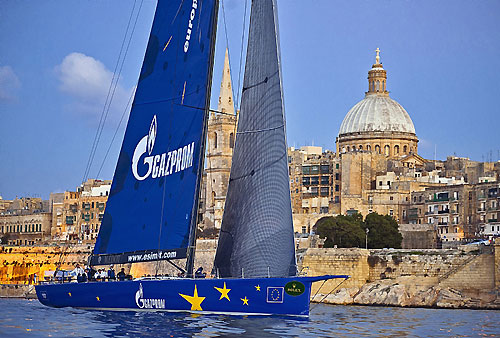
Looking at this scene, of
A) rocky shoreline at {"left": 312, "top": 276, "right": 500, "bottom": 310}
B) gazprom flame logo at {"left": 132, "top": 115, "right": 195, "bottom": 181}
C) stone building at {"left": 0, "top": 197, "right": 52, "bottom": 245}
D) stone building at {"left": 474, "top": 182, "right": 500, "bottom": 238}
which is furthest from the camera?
stone building at {"left": 0, "top": 197, "right": 52, "bottom": 245}

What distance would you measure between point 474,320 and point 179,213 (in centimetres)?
1364

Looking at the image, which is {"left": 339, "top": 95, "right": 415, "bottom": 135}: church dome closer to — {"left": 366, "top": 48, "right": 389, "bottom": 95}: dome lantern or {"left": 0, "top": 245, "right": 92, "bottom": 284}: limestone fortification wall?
{"left": 366, "top": 48, "right": 389, "bottom": 95}: dome lantern

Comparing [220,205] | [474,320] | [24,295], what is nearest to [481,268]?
[474,320]

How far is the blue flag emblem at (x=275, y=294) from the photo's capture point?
81.5ft

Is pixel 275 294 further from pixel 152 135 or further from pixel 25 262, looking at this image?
pixel 25 262

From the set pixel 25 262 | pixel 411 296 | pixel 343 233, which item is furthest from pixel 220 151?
pixel 411 296

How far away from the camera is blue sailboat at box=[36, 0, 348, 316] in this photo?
2508 cm

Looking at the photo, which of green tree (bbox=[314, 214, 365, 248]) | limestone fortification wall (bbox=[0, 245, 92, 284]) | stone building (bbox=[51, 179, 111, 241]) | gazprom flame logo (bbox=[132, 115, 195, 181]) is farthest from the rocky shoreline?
stone building (bbox=[51, 179, 111, 241])

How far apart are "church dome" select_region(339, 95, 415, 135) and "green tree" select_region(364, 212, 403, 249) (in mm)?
37773

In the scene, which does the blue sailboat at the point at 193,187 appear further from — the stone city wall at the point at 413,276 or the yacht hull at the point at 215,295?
the stone city wall at the point at 413,276

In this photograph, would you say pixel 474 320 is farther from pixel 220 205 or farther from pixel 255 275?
pixel 220 205

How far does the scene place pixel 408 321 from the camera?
106ft

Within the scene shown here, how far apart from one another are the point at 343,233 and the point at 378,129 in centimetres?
4039

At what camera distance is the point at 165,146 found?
2672 cm
